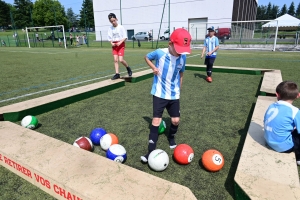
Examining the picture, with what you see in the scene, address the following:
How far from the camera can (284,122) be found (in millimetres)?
2691

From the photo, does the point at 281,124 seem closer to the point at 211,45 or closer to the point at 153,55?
the point at 153,55

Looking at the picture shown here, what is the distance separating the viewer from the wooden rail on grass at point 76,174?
6.92ft

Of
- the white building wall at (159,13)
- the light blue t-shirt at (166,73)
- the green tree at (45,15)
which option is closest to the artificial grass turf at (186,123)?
the light blue t-shirt at (166,73)

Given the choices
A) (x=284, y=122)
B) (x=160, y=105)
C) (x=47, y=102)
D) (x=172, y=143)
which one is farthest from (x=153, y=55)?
(x=47, y=102)

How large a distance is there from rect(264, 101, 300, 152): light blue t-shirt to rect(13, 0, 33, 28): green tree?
70454mm

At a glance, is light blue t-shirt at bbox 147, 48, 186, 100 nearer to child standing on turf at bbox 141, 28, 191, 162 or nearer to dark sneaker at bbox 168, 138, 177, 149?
child standing on turf at bbox 141, 28, 191, 162

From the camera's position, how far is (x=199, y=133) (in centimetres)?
397

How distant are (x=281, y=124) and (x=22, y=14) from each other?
8398 cm

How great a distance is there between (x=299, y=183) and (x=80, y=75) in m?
9.02

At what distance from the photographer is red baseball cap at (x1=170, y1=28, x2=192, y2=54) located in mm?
2736

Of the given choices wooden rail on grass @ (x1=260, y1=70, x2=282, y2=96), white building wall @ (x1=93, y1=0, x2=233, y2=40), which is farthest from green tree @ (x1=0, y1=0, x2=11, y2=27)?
wooden rail on grass @ (x1=260, y1=70, x2=282, y2=96)

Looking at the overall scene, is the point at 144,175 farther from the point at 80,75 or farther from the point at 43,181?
the point at 80,75

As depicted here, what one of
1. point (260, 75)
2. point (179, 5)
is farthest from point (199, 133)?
point (179, 5)

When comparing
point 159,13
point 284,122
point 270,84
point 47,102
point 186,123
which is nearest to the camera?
point 284,122
